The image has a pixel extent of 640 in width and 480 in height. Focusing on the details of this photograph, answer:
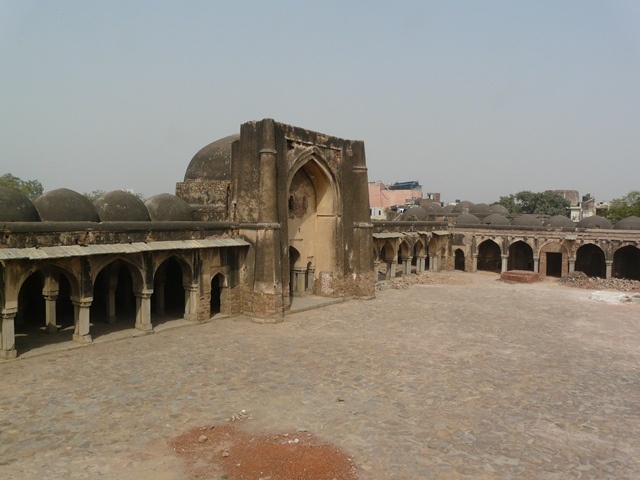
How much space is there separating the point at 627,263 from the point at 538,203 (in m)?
34.3

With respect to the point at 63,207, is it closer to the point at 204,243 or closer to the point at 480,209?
the point at 204,243

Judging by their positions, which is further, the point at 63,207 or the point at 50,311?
the point at 50,311

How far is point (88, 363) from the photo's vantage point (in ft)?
39.3

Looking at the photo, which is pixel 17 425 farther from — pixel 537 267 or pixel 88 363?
pixel 537 267

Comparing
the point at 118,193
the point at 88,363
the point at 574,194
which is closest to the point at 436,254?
the point at 118,193

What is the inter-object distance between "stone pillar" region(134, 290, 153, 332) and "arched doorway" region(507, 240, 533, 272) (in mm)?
29974

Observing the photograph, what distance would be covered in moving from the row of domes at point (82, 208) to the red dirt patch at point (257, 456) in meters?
8.08

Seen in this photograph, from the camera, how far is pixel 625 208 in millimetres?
51719

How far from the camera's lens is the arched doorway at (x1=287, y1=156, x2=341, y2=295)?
2114cm

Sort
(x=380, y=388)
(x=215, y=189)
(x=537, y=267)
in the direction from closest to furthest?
(x=380, y=388) < (x=215, y=189) < (x=537, y=267)

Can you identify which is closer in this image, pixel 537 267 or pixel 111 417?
pixel 111 417

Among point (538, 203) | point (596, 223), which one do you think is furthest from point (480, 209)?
point (538, 203)

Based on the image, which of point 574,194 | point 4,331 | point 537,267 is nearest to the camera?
point 4,331

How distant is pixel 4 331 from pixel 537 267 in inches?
1228
